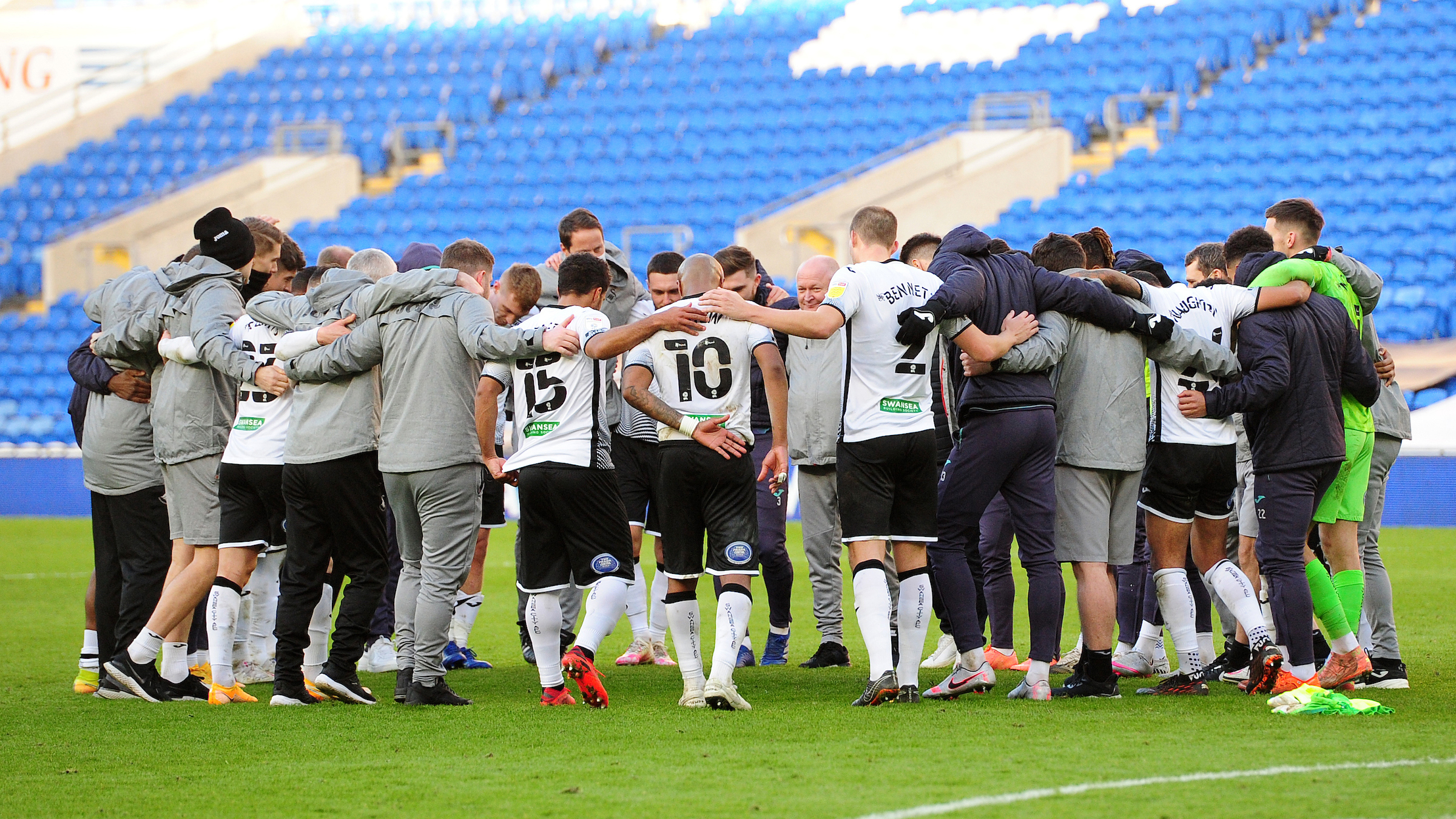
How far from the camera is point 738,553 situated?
20.9ft

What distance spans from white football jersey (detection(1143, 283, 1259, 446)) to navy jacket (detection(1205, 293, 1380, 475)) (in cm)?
10

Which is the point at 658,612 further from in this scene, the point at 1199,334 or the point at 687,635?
the point at 1199,334

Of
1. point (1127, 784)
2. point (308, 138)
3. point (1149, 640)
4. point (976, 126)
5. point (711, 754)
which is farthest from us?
point (308, 138)

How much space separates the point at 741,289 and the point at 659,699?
7.45ft

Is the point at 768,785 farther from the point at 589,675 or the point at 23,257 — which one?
the point at 23,257

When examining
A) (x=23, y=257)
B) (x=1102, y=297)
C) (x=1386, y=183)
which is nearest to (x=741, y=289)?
(x=1102, y=297)

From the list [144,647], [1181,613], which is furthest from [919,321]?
[144,647]

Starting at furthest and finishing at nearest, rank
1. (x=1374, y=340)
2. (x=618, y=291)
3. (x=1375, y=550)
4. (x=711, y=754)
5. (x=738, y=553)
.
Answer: (x=618, y=291) < (x=1375, y=550) < (x=1374, y=340) < (x=738, y=553) < (x=711, y=754)

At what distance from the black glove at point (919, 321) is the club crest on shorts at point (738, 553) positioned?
1103mm

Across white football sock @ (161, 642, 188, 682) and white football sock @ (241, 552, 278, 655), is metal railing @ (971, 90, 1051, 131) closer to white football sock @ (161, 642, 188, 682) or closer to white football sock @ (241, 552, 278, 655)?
white football sock @ (241, 552, 278, 655)

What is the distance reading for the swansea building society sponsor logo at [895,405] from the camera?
6.24 m

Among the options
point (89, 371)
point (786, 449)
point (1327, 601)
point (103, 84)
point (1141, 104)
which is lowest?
point (1327, 601)

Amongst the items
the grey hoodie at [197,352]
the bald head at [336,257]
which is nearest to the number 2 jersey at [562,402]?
the grey hoodie at [197,352]

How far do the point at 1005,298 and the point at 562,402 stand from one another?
198 cm
